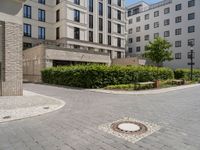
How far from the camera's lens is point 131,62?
37.8 m

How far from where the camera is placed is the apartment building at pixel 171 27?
4373 centimetres

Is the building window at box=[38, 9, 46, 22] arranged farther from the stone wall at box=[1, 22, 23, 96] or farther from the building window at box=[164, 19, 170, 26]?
the building window at box=[164, 19, 170, 26]

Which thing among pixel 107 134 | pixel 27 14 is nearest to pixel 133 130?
pixel 107 134

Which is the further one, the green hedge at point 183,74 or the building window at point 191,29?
the building window at point 191,29

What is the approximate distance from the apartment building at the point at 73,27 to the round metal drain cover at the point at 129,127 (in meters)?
23.2

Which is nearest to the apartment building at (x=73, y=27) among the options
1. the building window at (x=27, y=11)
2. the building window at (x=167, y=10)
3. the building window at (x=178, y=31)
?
the building window at (x=27, y=11)

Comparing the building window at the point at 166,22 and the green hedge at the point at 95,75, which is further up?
the building window at the point at 166,22

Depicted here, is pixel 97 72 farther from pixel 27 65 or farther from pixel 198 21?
pixel 198 21

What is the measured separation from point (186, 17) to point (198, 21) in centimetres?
312

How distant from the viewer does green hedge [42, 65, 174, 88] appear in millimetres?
17016

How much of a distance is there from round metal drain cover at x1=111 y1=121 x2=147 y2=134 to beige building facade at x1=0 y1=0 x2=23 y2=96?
24.9ft

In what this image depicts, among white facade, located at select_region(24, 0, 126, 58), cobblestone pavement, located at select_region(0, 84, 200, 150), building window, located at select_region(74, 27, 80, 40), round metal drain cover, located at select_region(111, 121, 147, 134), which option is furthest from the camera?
building window, located at select_region(74, 27, 80, 40)

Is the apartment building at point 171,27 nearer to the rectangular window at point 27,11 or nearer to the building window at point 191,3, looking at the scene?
the building window at point 191,3

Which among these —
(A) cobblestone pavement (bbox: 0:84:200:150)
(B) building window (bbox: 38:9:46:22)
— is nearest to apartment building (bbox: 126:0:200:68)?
(B) building window (bbox: 38:9:46:22)
